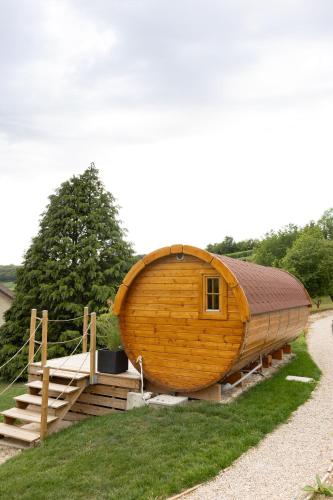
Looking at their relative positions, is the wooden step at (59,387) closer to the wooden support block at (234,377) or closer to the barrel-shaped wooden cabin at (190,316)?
the barrel-shaped wooden cabin at (190,316)

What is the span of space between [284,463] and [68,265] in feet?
51.4

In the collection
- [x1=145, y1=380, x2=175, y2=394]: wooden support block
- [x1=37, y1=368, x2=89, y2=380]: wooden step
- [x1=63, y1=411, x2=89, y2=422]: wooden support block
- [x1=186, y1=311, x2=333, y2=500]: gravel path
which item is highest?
[x1=37, y1=368, x2=89, y2=380]: wooden step

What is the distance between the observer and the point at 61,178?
22.3 metres

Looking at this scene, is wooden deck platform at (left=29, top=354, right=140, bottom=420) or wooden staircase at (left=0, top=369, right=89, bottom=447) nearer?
wooden staircase at (left=0, top=369, right=89, bottom=447)

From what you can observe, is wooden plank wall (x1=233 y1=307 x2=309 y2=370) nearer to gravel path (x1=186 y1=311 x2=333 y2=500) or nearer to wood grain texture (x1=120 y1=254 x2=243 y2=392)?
wood grain texture (x1=120 y1=254 x2=243 y2=392)

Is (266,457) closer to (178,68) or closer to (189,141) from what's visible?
(178,68)

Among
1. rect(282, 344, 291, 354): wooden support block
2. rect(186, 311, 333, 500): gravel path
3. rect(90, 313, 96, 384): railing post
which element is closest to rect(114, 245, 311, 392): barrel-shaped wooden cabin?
rect(90, 313, 96, 384): railing post

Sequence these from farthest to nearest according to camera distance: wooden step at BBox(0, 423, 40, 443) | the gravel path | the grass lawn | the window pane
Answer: the window pane
wooden step at BBox(0, 423, 40, 443)
the grass lawn
the gravel path

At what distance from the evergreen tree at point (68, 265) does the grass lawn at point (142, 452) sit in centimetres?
1095

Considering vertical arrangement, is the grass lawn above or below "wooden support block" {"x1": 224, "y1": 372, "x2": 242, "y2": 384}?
below

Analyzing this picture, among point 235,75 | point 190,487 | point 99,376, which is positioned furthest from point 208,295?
point 235,75

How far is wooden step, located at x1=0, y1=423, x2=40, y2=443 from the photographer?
8.77 m

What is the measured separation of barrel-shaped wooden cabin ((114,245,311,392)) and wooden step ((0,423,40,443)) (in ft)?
9.40

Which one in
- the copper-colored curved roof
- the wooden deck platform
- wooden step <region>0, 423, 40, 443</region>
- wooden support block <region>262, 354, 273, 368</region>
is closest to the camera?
wooden step <region>0, 423, 40, 443</region>
